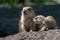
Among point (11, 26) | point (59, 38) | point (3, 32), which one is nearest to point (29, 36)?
point (59, 38)

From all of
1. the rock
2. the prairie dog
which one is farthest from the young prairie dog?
the rock

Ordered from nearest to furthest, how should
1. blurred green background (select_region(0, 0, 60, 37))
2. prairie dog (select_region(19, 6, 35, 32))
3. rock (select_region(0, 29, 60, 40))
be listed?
rock (select_region(0, 29, 60, 40)), prairie dog (select_region(19, 6, 35, 32)), blurred green background (select_region(0, 0, 60, 37))

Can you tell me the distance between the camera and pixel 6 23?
48.6 feet

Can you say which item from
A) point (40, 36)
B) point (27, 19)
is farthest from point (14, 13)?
point (40, 36)

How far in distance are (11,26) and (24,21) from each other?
683 centimetres

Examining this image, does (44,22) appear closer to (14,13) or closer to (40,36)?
(40,36)

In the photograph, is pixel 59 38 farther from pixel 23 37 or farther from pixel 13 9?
pixel 13 9

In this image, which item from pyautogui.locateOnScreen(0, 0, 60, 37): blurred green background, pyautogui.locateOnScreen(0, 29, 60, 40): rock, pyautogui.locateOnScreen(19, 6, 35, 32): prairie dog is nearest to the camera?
pyautogui.locateOnScreen(0, 29, 60, 40): rock

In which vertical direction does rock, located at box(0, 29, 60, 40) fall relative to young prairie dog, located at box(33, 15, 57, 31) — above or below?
below

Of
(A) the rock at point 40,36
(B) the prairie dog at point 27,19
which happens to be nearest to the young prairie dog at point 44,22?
(B) the prairie dog at point 27,19

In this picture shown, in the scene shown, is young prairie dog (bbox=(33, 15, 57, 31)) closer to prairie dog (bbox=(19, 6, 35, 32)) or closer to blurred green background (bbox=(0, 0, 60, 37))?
prairie dog (bbox=(19, 6, 35, 32))

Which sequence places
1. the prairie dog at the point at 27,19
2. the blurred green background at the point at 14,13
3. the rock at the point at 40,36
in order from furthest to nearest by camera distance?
the blurred green background at the point at 14,13, the prairie dog at the point at 27,19, the rock at the point at 40,36

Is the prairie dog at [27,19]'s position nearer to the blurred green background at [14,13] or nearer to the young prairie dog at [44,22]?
the young prairie dog at [44,22]

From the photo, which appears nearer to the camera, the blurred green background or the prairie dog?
the prairie dog
